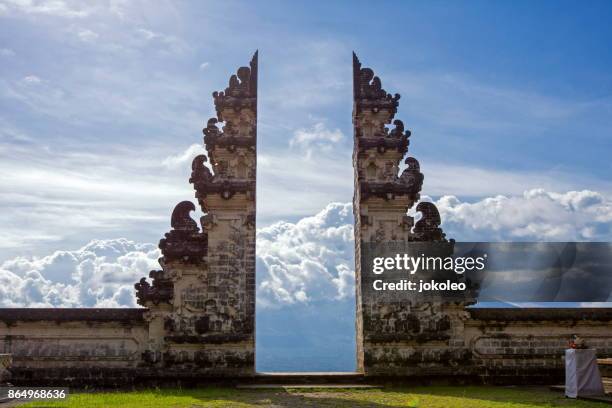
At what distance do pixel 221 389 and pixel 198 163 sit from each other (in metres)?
6.74

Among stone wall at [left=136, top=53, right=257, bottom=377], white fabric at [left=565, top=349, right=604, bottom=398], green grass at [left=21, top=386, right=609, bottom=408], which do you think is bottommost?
green grass at [left=21, top=386, right=609, bottom=408]

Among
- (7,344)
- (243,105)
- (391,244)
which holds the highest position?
(243,105)

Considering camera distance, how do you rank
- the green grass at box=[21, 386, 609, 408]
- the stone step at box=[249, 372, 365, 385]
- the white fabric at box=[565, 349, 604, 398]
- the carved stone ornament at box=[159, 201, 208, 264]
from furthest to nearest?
1. the carved stone ornament at box=[159, 201, 208, 264]
2. the stone step at box=[249, 372, 365, 385]
3. the white fabric at box=[565, 349, 604, 398]
4. the green grass at box=[21, 386, 609, 408]

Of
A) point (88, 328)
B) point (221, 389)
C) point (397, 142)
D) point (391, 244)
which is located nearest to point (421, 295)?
point (391, 244)

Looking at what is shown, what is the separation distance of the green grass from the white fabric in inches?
20.6

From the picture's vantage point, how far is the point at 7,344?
19.2 metres

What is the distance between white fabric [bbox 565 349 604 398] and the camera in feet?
53.4

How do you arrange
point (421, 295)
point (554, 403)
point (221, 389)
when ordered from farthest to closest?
point (421, 295) → point (221, 389) → point (554, 403)

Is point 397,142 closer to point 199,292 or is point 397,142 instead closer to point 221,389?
point 199,292

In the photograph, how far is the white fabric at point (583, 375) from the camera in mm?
16281

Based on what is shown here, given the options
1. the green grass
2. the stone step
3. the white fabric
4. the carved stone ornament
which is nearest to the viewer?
the green grass

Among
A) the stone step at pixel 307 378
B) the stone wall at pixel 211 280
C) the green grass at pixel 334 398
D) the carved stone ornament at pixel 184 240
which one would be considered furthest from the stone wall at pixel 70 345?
the stone step at pixel 307 378

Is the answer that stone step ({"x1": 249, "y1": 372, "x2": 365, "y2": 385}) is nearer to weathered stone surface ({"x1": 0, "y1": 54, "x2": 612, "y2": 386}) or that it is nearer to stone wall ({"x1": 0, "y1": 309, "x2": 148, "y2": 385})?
weathered stone surface ({"x1": 0, "y1": 54, "x2": 612, "y2": 386})

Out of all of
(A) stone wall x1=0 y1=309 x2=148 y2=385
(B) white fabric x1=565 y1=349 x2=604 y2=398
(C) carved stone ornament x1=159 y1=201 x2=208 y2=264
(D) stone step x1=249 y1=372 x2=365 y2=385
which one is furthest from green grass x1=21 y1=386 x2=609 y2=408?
(C) carved stone ornament x1=159 y1=201 x2=208 y2=264
